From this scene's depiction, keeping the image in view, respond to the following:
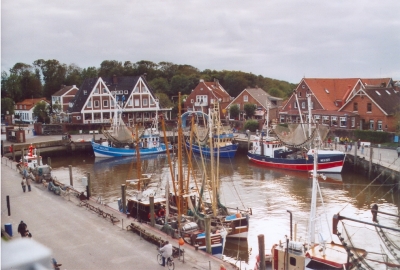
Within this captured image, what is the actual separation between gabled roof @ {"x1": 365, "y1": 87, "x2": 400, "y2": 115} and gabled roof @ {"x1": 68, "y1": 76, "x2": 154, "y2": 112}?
29.9 metres

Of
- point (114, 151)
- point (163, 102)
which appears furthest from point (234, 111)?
point (114, 151)

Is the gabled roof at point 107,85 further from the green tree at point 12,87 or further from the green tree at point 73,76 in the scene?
the green tree at point 73,76

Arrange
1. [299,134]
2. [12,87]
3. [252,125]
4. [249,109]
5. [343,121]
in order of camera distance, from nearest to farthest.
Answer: [299,134], [343,121], [252,125], [249,109], [12,87]

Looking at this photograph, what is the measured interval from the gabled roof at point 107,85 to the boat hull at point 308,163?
2808 centimetres

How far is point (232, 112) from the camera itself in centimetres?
5788

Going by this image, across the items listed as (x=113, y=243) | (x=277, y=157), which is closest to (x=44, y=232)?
(x=113, y=243)

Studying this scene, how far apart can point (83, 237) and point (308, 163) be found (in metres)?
22.3

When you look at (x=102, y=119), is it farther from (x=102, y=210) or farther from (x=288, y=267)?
(x=288, y=267)

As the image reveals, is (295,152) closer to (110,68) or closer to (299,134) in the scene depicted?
(299,134)

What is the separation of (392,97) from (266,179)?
2058cm

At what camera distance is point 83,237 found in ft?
55.1

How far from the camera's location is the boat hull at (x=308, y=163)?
33781 millimetres

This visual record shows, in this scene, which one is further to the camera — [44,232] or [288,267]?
[44,232]

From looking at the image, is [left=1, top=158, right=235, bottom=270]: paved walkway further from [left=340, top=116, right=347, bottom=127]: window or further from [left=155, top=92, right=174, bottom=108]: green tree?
[left=155, top=92, right=174, bottom=108]: green tree
